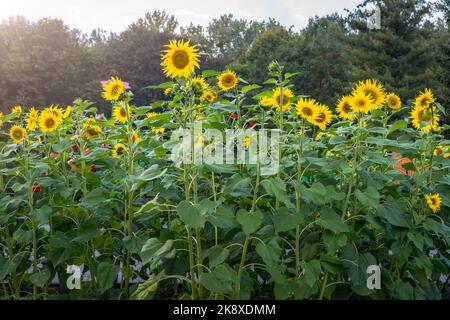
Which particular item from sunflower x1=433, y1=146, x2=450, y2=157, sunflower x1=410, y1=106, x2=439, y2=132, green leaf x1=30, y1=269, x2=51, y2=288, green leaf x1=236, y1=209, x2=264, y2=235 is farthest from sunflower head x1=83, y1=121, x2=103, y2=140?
sunflower x1=433, y1=146, x2=450, y2=157

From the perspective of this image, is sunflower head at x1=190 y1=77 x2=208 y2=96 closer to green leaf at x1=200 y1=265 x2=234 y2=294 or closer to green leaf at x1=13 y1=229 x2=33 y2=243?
green leaf at x1=200 y1=265 x2=234 y2=294

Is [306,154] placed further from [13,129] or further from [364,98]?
[13,129]

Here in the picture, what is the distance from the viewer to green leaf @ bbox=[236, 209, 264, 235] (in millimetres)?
2145

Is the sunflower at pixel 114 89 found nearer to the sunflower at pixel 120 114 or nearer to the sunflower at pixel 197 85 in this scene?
the sunflower at pixel 120 114

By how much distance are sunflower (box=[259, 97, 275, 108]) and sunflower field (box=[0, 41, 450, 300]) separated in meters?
0.01

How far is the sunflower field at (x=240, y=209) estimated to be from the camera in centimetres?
229

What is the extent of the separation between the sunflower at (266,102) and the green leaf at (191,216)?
28.6 inches

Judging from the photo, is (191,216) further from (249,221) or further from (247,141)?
(247,141)

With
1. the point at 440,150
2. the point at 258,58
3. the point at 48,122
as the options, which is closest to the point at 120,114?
the point at 48,122

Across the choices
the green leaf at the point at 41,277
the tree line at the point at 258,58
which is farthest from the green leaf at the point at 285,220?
the tree line at the point at 258,58

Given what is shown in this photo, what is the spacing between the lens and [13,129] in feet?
9.30

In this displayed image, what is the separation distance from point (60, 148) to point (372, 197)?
1.60 metres

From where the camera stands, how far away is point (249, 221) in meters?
2.16
